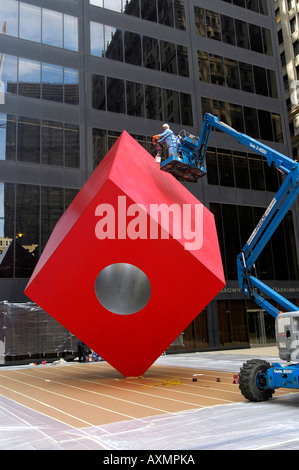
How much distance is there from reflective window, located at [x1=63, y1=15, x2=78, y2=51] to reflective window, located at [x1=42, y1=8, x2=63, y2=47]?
241 mm

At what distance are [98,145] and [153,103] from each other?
4508 millimetres

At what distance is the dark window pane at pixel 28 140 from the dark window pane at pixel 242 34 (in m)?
16.0

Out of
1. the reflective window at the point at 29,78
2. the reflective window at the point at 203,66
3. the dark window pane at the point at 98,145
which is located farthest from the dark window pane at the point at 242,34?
the reflective window at the point at 29,78

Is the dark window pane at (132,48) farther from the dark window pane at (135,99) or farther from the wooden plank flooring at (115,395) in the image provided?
the wooden plank flooring at (115,395)

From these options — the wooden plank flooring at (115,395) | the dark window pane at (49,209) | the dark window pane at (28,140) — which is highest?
the dark window pane at (28,140)

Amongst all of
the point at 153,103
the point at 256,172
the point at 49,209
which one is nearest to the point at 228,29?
the point at 153,103

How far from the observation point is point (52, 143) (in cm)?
2256

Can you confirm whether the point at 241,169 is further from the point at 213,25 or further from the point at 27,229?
the point at 27,229

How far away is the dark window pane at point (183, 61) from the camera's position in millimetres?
27422

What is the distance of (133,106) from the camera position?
25219 millimetres

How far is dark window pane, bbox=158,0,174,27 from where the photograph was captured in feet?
89.9

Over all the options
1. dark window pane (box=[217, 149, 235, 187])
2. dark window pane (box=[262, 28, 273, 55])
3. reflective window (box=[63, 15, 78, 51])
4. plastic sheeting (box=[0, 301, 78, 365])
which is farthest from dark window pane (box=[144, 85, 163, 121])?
plastic sheeting (box=[0, 301, 78, 365])

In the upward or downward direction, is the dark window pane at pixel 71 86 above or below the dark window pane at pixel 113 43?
below
